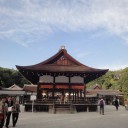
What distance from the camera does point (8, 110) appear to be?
14820mm

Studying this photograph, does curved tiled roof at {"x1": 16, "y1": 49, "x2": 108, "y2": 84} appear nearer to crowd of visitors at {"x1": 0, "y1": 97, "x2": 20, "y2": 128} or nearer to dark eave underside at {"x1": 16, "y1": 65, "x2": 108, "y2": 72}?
dark eave underside at {"x1": 16, "y1": 65, "x2": 108, "y2": 72}

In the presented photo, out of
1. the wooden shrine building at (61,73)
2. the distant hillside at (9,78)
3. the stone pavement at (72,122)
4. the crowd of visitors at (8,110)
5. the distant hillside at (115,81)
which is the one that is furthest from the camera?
the distant hillside at (9,78)

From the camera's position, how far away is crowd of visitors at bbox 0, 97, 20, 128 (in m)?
13.2

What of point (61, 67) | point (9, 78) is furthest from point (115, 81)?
point (61, 67)

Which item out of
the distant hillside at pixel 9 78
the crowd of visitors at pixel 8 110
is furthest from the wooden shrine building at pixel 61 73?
the distant hillside at pixel 9 78

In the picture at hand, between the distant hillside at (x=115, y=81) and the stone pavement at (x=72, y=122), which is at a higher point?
the distant hillside at (x=115, y=81)

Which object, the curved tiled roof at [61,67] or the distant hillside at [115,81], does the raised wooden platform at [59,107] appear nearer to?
the curved tiled roof at [61,67]

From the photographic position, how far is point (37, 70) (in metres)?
30.9

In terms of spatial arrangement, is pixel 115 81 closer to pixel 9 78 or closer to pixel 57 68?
pixel 9 78

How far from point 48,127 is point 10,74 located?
80.6m

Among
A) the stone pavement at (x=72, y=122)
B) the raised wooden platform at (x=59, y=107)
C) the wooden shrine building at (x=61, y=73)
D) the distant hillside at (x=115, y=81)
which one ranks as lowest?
the stone pavement at (x=72, y=122)

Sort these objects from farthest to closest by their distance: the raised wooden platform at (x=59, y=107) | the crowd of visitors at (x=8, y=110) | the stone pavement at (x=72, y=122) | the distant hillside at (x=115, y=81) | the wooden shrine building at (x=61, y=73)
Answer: the distant hillside at (x=115, y=81)
the wooden shrine building at (x=61, y=73)
the raised wooden platform at (x=59, y=107)
the stone pavement at (x=72, y=122)
the crowd of visitors at (x=8, y=110)

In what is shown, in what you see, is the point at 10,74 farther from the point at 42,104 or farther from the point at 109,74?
the point at 42,104

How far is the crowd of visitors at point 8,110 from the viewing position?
13.2 meters
